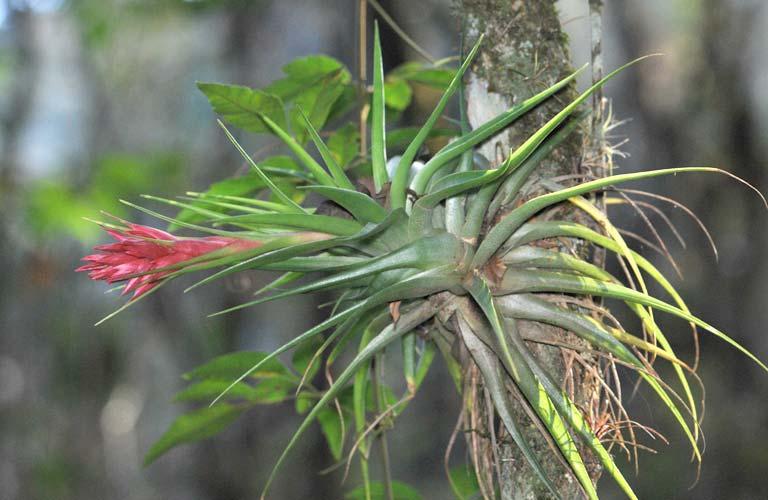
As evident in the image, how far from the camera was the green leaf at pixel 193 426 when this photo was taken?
4.03 feet

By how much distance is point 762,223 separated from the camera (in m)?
A: 4.65

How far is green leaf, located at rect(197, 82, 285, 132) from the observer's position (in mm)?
1056

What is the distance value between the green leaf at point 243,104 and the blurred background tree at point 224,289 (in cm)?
321

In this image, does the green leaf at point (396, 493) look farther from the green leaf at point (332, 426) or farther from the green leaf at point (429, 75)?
the green leaf at point (429, 75)

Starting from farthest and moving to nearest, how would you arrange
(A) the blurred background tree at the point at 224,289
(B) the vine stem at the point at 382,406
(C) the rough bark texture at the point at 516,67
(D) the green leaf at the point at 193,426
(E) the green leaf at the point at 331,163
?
(A) the blurred background tree at the point at 224,289 < (D) the green leaf at the point at 193,426 < (B) the vine stem at the point at 382,406 < (C) the rough bark texture at the point at 516,67 < (E) the green leaf at the point at 331,163

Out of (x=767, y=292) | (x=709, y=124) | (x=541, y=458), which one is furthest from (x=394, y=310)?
(x=709, y=124)

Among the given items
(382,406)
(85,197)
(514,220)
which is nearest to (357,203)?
(514,220)

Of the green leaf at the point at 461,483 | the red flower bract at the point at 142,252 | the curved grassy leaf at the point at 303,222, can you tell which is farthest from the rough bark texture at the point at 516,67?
the green leaf at the point at 461,483

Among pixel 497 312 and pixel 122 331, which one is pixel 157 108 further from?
pixel 497 312

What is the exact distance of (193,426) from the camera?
126cm

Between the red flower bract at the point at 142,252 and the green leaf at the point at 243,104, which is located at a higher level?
the green leaf at the point at 243,104

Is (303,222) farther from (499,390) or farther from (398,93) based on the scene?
(398,93)

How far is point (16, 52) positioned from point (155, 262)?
401 cm

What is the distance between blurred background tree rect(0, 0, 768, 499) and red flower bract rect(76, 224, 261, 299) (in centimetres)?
352
